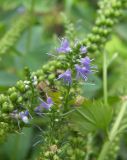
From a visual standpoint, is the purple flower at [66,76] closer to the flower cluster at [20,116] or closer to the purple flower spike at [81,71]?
the purple flower spike at [81,71]

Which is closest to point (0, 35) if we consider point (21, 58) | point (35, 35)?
point (21, 58)

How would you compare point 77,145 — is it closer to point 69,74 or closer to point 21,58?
point 69,74

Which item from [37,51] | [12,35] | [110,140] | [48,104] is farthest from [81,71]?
[37,51]

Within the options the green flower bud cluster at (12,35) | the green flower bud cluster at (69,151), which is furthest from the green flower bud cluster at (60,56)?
the green flower bud cluster at (69,151)

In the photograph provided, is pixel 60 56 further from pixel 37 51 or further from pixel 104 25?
pixel 37 51

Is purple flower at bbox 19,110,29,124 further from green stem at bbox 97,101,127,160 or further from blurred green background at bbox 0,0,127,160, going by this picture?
green stem at bbox 97,101,127,160

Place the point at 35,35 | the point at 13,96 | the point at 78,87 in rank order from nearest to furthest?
the point at 13,96 → the point at 78,87 → the point at 35,35
